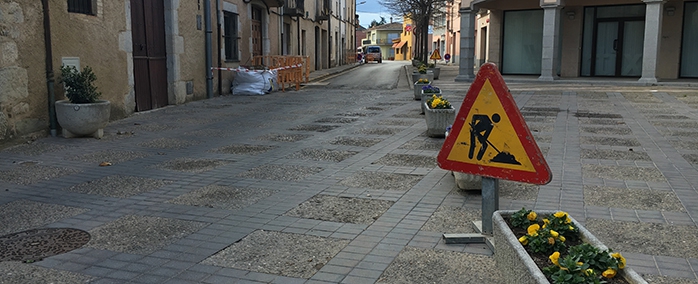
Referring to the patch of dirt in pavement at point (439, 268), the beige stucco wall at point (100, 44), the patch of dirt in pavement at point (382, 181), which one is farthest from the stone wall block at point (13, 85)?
the patch of dirt in pavement at point (439, 268)

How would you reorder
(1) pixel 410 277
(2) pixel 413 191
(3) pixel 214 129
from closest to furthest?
(1) pixel 410 277 → (2) pixel 413 191 → (3) pixel 214 129

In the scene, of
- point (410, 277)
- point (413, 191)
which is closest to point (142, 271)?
point (410, 277)

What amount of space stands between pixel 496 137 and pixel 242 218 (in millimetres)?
2248

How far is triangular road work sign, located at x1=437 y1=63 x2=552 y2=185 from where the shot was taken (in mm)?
3607

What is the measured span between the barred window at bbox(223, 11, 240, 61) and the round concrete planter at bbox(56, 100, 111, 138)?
886 centimetres

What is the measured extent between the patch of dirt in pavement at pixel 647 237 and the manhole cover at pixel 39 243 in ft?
12.9

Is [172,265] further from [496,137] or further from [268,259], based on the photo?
[496,137]

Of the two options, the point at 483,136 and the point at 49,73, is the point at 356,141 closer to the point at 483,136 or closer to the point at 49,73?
the point at 483,136

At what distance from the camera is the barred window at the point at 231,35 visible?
17.5 m

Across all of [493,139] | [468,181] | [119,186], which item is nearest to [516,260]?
[493,139]

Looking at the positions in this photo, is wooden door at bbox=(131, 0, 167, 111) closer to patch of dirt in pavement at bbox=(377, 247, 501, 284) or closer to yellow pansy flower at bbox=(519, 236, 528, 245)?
patch of dirt in pavement at bbox=(377, 247, 501, 284)

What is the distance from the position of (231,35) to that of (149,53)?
5206 millimetres

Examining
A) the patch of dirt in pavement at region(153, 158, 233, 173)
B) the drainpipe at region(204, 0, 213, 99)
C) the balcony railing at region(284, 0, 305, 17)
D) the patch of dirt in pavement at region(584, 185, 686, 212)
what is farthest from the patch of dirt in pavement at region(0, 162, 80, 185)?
the balcony railing at region(284, 0, 305, 17)

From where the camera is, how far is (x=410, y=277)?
3520mm
